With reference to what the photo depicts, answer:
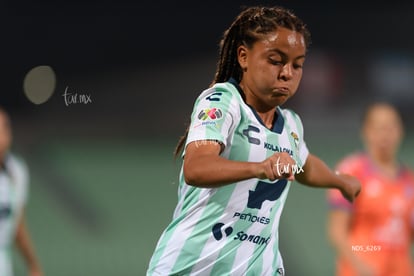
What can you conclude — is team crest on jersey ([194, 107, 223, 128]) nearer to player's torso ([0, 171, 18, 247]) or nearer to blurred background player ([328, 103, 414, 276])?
blurred background player ([328, 103, 414, 276])

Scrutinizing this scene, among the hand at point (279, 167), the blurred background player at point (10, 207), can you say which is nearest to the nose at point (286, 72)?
the hand at point (279, 167)

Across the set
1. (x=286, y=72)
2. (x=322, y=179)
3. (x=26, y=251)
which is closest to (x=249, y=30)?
(x=286, y=72)

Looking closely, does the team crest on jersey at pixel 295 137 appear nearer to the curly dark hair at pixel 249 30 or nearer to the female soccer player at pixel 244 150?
the female soccer player at pixel 244 150

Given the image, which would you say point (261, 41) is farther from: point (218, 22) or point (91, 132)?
point (91, 132)

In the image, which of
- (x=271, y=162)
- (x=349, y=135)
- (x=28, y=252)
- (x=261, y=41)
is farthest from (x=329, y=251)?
(x=271, y=162)

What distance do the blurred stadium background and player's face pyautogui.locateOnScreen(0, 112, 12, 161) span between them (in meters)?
0.09

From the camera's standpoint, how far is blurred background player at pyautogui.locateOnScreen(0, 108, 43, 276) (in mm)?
3717

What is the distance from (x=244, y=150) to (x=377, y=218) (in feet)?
6.04

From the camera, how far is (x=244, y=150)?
75.2 inches

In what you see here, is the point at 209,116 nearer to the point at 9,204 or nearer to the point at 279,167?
the point at 279,167

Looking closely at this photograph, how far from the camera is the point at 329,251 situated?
4453mm

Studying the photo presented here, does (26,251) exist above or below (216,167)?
below

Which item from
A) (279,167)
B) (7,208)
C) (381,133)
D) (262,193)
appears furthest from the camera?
(7,208)

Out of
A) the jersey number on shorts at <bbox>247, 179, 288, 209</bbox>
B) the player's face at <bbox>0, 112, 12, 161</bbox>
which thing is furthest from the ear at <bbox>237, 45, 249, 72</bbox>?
the player's face at <bbox>0, 112, 12, 161</bbox>
